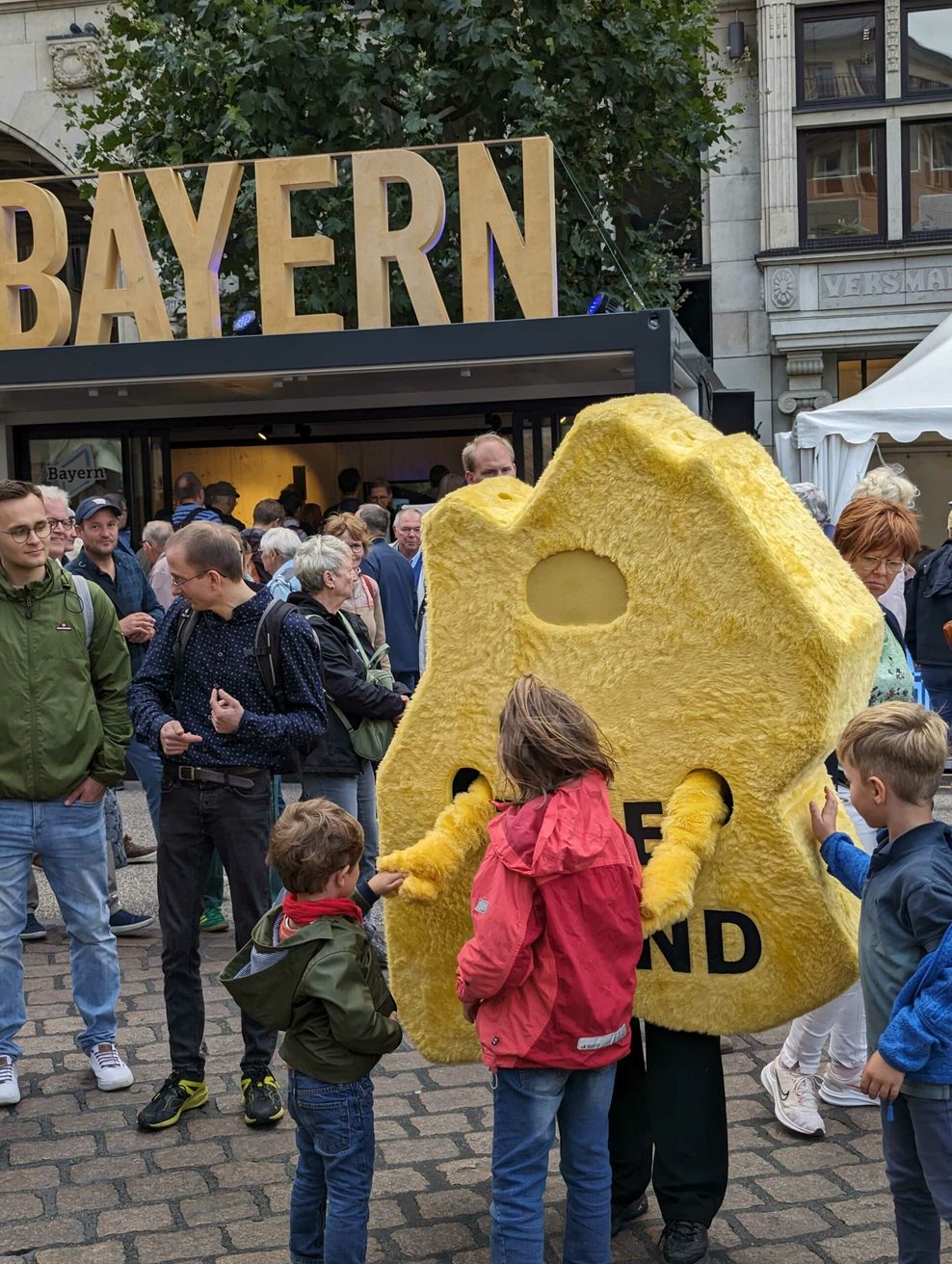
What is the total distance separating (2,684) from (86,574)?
260 cm

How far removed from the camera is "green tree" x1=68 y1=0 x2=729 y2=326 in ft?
41.8

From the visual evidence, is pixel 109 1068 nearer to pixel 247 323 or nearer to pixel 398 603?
pixel 398 603

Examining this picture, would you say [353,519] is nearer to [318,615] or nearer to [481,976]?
[318,615]

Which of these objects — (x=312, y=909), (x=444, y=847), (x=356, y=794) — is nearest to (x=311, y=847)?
(x=312, y=909)

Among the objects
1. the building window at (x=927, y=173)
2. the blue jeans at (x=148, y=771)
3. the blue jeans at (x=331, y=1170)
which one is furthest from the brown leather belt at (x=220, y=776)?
the building window at (x=927, y=173)

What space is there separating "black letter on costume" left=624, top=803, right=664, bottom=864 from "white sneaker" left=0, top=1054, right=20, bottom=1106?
92.8 inches

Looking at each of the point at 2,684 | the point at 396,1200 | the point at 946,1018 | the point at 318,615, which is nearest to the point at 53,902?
the point at 318,615

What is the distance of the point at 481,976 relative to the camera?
2838 mm

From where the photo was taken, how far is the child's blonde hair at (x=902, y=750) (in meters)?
2.86

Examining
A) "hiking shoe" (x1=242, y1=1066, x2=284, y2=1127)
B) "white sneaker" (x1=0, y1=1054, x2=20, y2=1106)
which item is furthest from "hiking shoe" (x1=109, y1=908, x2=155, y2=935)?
"hiking shoe" (x1=242, y1=1066, x2=284, y2=1127)

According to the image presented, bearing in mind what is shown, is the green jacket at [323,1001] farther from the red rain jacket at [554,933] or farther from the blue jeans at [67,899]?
the blue jeans at [67,899]

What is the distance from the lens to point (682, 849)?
308cm

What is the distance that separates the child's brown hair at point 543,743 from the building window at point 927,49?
18012 mm

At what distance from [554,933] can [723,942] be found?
597mm
